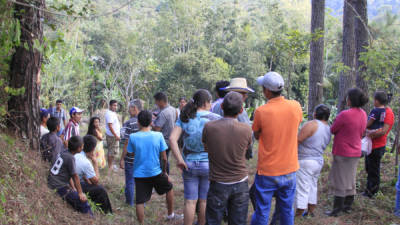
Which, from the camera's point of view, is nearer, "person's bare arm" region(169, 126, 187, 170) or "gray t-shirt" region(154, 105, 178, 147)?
"person's bare arm" region(169, 126, 187, 170)

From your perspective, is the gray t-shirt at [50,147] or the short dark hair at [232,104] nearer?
the short dark hair at [232,104]

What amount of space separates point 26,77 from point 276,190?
3.52 m

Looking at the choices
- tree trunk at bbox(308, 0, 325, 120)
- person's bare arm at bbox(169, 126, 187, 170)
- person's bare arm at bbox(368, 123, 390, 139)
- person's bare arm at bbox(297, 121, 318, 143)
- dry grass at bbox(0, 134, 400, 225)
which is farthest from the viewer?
tree trunk at bbox(308, 0, 325, 120)

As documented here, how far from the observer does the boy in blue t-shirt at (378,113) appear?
5.13m

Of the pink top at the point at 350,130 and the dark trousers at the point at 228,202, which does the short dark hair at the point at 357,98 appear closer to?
the pink top at the point at 350,130

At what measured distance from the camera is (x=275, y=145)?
10.7 feet

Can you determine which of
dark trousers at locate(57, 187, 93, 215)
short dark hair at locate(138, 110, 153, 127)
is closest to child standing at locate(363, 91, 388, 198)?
short dark hair at locate(138, 110, 153, 127)

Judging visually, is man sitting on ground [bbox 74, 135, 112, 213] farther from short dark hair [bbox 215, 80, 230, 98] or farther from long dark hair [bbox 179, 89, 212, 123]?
short dark hair [bbox 215, 80, 230, 98]

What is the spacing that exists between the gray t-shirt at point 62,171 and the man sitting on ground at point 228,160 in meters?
2.05

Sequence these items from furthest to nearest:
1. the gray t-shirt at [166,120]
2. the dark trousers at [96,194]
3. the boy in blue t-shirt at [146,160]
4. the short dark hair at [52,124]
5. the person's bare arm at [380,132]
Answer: the gray t-shirt at [166,120] < the person's bare arm at [380,132] < the short dark hair at [52,124] < the dark trousers at [96,194] < the boy in blue t-shirt at [146,160]

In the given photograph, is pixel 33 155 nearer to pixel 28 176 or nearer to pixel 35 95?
pixel 28 176

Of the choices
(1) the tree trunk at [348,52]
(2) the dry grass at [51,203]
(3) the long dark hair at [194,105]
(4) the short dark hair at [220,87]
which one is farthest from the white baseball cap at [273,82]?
(1) the tree trunk at [348,52]

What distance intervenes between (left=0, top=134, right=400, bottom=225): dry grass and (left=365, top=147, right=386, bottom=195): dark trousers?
0.14 metres

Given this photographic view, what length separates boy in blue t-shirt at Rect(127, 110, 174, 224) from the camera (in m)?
4.23
